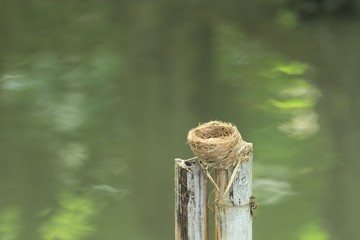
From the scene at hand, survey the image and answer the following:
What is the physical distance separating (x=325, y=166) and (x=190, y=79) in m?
1.35

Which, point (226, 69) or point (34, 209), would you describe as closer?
point (34, 209)

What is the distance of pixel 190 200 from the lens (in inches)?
61.1

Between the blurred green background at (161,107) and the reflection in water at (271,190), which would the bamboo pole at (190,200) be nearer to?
the blurred green background at (161,107)

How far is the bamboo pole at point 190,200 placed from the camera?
1.55 metres

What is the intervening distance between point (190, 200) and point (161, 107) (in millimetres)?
2633

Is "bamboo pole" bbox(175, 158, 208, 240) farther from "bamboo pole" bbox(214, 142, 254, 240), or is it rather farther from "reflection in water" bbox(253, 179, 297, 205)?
"reflection in water" bbox(253, 179, 297, 205)

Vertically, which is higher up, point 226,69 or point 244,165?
point 226,69

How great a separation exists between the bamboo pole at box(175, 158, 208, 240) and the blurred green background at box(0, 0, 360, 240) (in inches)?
58.1

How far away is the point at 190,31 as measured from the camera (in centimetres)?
534

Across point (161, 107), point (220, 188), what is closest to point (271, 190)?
point (161, 107)

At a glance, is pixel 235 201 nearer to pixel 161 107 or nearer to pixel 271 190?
pixel 271 190

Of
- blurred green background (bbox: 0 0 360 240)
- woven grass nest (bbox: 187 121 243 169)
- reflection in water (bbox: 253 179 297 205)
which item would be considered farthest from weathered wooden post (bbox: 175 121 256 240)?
reflection in water (bbox: 253 179 297 205)

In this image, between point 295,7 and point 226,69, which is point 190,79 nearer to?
point 226,69

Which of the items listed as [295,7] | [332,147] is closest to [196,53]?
[295,7]
